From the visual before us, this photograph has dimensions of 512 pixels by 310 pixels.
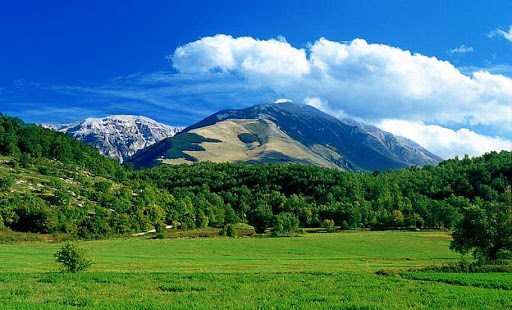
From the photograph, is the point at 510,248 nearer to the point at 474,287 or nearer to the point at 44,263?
the point at 474,287

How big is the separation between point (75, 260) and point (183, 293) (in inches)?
829

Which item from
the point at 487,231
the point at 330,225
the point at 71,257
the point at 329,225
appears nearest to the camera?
→ the point at 71,257

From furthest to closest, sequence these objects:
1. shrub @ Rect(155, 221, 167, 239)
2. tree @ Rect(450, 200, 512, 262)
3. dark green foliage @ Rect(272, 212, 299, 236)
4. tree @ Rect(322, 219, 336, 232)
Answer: tree @ Rect(322, 219, 336, 232) → dark green foliage @ Rect(272, 212, 299, 236) → shrub @ Rect(155, 221, 167, 239) → tree @ Rect(450, 200, 512, 262)

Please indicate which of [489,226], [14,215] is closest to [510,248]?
[489,226]

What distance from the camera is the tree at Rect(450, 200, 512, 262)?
66.9 m

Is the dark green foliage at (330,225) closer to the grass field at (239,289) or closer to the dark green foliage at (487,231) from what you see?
the dark green foliage at (487,231)

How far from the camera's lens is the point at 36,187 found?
15662 cm

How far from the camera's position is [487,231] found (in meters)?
66.3

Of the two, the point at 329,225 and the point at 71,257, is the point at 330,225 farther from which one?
the point at 71,257

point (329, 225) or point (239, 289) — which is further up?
point (239, 289)

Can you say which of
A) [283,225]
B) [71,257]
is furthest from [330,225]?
[71,257]

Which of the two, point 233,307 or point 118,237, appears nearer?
point 233,307

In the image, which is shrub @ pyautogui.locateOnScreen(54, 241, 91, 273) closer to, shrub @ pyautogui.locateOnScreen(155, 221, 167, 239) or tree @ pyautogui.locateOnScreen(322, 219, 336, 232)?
shrub @ pyautogui.locateOnScreen(155, 221, 167, 239)

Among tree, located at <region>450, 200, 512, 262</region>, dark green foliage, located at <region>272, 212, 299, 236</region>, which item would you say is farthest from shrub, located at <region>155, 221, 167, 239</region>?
tree, located at <region>450, 200, 512, 262</region>
